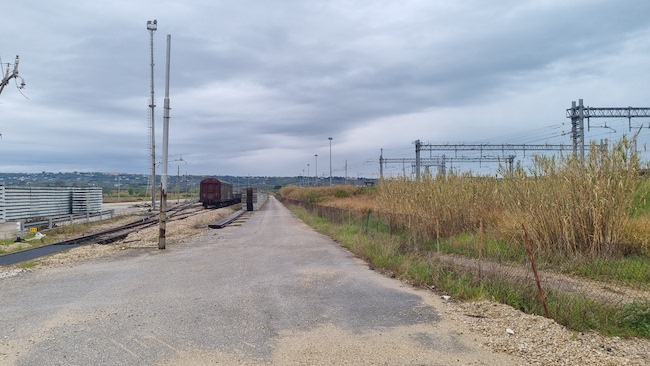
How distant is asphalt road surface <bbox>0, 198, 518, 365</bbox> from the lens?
632 cm

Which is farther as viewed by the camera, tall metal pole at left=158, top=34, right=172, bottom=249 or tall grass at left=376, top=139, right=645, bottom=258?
tall metal pole at left=158, top=34, right=172, bottom=249

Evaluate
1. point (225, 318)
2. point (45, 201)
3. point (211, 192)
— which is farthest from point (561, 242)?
point (211, 192)

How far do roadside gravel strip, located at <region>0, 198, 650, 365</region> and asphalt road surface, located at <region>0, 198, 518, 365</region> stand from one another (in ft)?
0.07

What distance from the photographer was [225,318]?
26.4 ft

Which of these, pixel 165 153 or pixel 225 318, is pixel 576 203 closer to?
A: pixel 225 318

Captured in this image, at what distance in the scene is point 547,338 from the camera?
6617 mm

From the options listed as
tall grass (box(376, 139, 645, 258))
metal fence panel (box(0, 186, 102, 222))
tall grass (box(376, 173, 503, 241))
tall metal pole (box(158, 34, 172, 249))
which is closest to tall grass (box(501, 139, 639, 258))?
tall grass (box(376, 139, 645, 258))

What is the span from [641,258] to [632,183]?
197cm

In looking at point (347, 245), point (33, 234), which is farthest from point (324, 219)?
point (33, 234)

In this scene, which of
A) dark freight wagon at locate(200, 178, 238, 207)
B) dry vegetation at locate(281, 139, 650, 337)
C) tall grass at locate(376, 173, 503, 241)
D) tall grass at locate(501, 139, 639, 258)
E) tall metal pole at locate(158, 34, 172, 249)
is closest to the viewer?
dry vegetation at locate(281, 139, 650, 337)

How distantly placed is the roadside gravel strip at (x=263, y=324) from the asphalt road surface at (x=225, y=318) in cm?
2

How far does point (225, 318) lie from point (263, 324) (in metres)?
0.73

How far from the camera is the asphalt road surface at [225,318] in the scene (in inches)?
249

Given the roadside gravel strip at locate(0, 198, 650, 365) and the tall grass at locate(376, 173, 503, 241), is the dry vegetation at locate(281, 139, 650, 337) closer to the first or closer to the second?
the tall grass at locate(376, 173, 503, 241)
